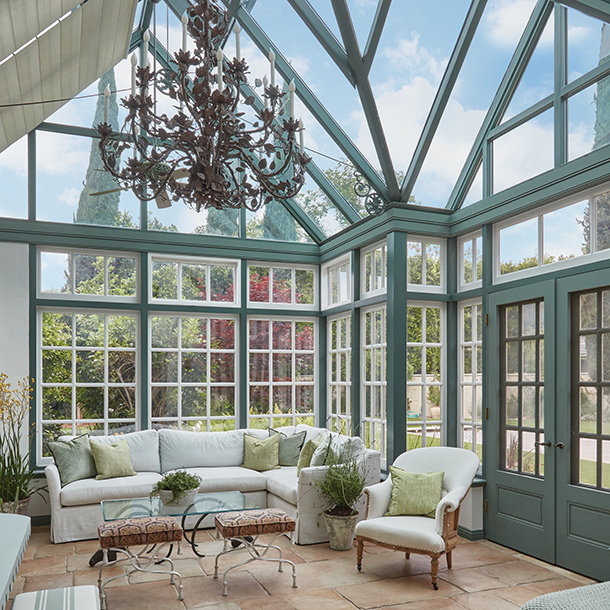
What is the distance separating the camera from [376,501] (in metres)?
4.56

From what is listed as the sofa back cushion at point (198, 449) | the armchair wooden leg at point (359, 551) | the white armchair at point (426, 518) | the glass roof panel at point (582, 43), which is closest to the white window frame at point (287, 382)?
the sofa back cushion at point (198, 449)

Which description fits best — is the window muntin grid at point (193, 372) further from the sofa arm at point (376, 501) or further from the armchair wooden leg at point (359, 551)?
the armchair wooden leg at point (359, 551)

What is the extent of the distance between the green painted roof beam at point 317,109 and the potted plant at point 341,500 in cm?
260

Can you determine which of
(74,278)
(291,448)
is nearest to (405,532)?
(291,448)

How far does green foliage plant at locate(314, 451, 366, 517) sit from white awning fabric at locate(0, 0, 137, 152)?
12.9 ft

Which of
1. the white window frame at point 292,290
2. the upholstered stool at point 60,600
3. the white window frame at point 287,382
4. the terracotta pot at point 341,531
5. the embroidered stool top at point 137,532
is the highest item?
the white window frame at point 292,290

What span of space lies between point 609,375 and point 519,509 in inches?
55.4

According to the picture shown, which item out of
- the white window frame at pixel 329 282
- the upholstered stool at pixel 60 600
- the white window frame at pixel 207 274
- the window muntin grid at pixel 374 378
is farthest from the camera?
the white window frame at pixel 329 282

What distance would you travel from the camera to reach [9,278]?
19.2 ft

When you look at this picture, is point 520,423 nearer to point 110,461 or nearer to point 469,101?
point 469,101

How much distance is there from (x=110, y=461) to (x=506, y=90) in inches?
195

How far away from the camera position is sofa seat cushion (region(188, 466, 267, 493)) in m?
5.58

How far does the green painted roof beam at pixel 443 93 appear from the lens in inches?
183

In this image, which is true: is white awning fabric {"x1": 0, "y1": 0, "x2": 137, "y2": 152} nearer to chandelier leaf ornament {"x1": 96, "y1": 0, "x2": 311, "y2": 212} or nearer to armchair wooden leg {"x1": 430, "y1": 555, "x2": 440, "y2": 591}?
chandelier leaf ornament {"x1": 96, "y1": 0, "x2": 311, "y2": 212}
